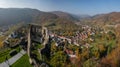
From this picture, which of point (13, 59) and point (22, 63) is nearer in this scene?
point (22, 63)

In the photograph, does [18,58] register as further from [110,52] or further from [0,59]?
[110,52]

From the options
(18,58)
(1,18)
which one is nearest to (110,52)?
(18,58)

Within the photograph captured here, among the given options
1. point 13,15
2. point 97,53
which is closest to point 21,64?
point 97,53

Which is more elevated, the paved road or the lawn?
the paved road

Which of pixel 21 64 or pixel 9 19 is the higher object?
pixel 21 64

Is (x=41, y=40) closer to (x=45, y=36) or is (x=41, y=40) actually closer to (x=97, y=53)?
(x=45, y=36)

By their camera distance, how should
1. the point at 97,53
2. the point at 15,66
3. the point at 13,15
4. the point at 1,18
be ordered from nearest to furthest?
the point at 15,66
the point at 97,53
the point at 1,18
the point at 13,15

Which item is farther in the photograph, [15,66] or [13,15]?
[13,15]

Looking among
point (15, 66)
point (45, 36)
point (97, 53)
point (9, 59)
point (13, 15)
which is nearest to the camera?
point (15, 66)

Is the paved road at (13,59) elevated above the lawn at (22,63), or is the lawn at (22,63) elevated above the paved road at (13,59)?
the paved road at (13,59)
